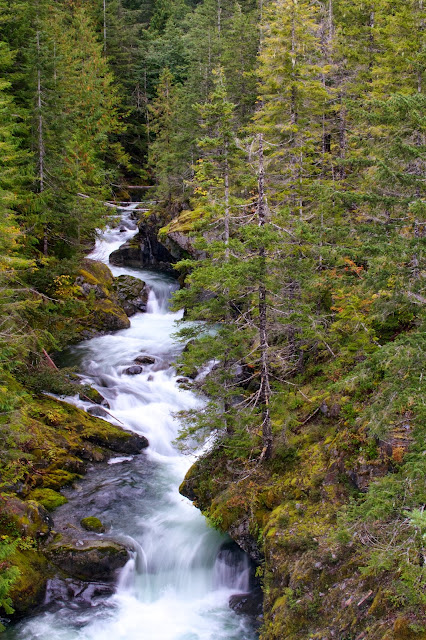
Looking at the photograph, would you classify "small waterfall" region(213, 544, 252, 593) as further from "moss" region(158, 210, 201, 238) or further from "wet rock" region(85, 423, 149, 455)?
"moss" region(158, 210, 201, 238)

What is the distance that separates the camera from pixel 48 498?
1504cm

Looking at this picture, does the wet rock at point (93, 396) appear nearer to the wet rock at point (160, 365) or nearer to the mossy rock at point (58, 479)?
the wet rock at point (160, 365)

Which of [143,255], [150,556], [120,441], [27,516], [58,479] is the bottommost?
[150,556]

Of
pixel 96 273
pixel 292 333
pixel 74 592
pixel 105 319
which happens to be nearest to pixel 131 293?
pixel 96 273

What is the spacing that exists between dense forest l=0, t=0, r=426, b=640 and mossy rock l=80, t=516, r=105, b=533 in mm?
1554

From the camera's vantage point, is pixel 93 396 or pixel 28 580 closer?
pixel 28 580

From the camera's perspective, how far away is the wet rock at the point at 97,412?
19.6 meters

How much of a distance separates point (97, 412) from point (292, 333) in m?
9.04

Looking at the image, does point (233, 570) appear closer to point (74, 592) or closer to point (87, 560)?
point (87, 560)

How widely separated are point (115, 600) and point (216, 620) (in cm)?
267

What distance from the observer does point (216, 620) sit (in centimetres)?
1205

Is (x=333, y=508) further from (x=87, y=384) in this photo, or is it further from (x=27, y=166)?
(x=27, y=166)

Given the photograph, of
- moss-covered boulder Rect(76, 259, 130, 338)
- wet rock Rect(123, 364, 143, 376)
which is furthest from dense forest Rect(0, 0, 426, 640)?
wet rock Rect(123, 364, 143, 376)

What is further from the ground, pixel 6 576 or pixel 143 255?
pixel 143 255
